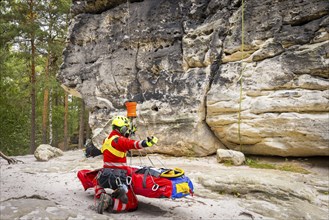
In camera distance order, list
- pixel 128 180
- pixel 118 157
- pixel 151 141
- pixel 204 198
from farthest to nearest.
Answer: pixel 204 198, pixel 118 157, pixel 128 180, pixel 151 141

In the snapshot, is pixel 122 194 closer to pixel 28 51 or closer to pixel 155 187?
pixel 155 187

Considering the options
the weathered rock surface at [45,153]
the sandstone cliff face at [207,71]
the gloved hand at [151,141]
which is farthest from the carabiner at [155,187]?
the weathered rock surface at [45,153]

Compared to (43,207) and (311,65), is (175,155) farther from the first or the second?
A: (43,207)

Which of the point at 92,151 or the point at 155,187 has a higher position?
the point at 155,187

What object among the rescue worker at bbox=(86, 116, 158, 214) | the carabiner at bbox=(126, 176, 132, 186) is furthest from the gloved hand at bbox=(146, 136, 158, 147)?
the carabiner at bbox=(126, 176, 132, 186)

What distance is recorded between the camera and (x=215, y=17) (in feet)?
26.9

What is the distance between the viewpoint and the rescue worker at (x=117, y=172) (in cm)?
395

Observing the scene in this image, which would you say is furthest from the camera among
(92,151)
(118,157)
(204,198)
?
(92,151)

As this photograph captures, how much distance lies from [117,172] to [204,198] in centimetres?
175

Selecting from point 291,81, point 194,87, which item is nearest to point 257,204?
point 291,81

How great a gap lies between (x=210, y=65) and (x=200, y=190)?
422cm

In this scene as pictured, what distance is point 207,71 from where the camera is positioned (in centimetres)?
807

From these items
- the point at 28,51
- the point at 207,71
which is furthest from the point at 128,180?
the point at 28,51

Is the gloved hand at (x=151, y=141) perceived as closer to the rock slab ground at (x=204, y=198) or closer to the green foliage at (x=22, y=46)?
the rock slab ground at (x=204, y=198)
